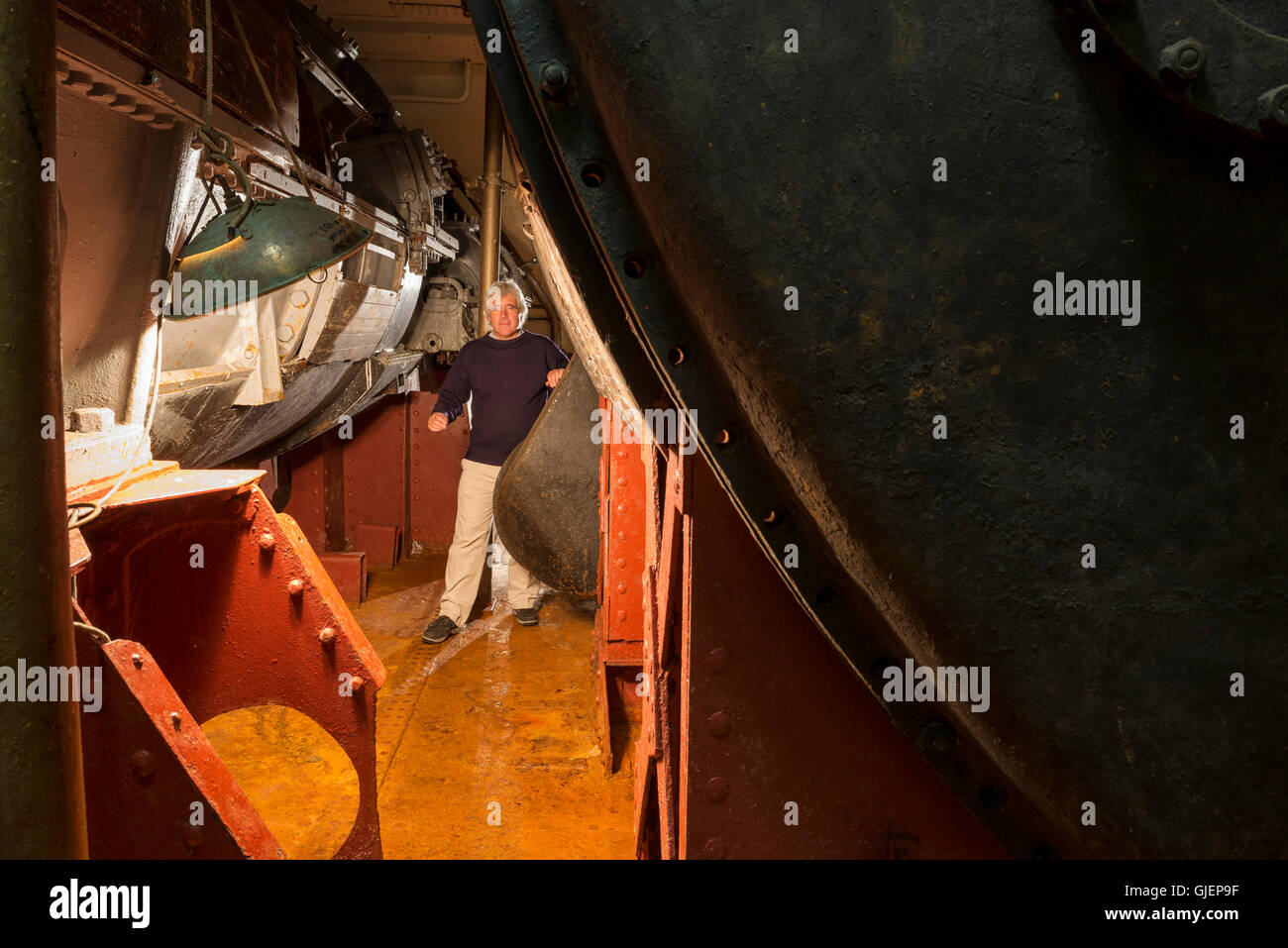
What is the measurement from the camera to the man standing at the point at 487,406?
5.36 meters

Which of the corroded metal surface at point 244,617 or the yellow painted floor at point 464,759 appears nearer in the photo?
the corroded metal surface at point 244,617

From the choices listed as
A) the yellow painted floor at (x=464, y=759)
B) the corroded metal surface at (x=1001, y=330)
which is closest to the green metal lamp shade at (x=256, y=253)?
the corroded metal surface at (x=1001, y=330)

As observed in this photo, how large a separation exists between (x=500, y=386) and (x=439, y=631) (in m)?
1.53

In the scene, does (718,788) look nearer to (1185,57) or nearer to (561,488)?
(1185,57)

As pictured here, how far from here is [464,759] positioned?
391 cm

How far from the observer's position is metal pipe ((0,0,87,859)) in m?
0.88

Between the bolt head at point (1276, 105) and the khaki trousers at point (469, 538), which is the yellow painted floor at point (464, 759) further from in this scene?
the bolt head at point (1276, 105)

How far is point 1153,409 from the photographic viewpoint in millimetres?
938

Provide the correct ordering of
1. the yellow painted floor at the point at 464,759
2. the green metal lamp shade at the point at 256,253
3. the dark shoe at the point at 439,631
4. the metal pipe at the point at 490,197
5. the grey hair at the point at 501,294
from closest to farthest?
the green metal lamp shade at the point at 256,253 → the yellow painted floor at the point at 464,759 → the dark shoe at the point at 439,631 → the grey hair at the point at 501,294 → the metal pipe at the point at 490,197

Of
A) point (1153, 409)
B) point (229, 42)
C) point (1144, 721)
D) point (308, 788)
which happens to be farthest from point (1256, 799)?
point (308, 788)

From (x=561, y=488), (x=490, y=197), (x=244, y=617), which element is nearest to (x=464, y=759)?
(x=561, y=488)

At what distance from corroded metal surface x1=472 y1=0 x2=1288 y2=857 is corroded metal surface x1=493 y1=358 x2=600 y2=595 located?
12.0ft

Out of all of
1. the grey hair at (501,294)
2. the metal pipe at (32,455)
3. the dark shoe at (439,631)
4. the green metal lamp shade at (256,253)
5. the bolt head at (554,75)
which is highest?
the grey hair at (501,294)

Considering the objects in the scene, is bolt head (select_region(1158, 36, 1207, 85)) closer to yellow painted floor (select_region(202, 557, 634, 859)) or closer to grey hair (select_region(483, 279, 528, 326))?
yellow painted floor (select_region(202, 557, 634, 859))
